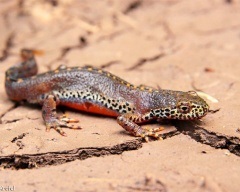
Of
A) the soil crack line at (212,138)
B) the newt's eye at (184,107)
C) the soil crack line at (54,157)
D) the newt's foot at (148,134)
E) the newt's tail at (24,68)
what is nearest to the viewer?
the soil crack line at (54,157)

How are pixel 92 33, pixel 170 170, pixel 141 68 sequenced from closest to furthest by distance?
pixel 170 170 → pixel 141 68 → pixel 92 33

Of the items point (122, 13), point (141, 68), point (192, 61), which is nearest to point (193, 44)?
point (192, 61)

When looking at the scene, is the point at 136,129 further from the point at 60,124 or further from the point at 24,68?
the point at 24,68

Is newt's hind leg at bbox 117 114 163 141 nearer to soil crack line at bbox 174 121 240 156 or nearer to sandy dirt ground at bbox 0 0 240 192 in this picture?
sandy dirt ground at bbox 0 0 240 192

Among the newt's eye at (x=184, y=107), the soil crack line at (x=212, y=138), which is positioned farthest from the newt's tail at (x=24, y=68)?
the soil crack line at (x=212, y=138)

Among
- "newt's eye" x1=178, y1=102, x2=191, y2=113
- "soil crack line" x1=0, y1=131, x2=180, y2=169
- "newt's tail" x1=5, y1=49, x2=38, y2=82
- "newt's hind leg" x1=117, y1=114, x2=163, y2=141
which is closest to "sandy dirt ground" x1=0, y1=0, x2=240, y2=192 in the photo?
"soil crack line" x1=0, y1=131, x2=180, y2=169

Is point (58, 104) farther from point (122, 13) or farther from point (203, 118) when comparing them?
point (122, 13)

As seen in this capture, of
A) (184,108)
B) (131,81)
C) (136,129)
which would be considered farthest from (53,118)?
(184,108)

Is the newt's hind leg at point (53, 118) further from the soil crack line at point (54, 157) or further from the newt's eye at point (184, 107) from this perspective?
the newt's eye at point (184, 107)
